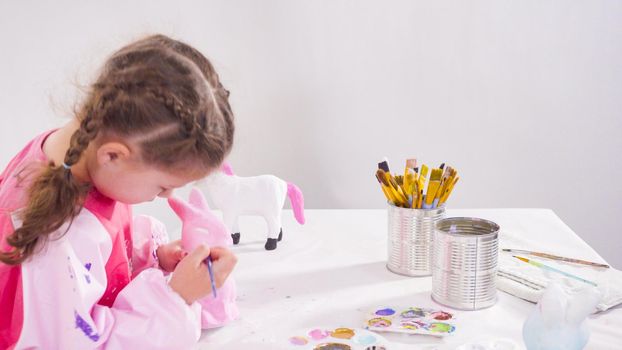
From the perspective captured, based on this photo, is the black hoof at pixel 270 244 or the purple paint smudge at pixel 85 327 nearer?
the purple paint smudge at pixel 85 327

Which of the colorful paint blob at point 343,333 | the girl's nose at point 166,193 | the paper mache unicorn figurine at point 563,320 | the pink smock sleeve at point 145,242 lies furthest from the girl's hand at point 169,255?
the paper mache unicorn figurine at point 563,320

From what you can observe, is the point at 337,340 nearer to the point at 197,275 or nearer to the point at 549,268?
the point at 197,275

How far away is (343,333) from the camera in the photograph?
2.16 ft

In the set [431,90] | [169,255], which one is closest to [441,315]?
[169,255]

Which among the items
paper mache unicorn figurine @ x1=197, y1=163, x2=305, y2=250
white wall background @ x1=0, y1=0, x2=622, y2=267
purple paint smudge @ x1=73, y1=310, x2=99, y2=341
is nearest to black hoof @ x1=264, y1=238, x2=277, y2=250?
paper mache unicorn figurine @ x1=197, y1=163, x2=305, y2=250

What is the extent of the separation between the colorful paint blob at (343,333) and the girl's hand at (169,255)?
0.77ft

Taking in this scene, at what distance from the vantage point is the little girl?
0.55 meters

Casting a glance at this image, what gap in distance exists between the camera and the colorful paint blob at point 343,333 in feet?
2.14

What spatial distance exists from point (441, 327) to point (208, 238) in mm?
306

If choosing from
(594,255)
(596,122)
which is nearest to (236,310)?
(594,255)

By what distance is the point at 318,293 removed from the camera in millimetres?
776

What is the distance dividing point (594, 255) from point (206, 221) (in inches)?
23.2

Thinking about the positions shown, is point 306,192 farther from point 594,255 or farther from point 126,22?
point 594,255

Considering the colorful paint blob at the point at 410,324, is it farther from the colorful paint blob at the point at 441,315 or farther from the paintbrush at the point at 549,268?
the paintbrush at the point at 549,268
